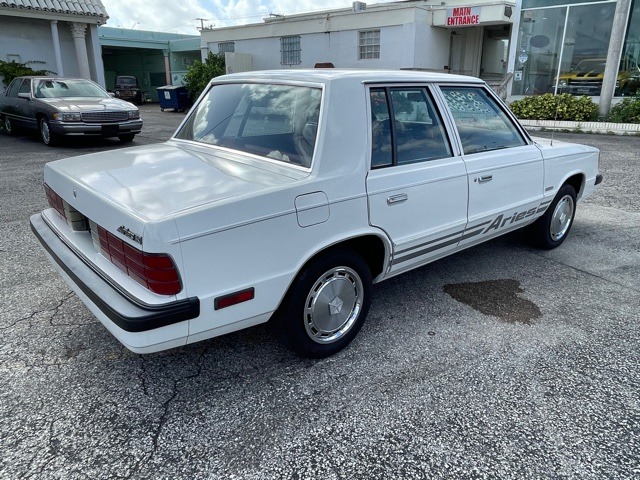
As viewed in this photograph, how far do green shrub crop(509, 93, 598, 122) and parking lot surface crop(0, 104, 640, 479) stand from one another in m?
12.1

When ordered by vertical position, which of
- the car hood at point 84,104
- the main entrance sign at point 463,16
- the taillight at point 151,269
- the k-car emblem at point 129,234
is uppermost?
the main entrance sign at point 463,16

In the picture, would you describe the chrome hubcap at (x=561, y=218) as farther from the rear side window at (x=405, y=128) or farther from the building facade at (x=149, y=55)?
the building facade at (x=149, y=55)

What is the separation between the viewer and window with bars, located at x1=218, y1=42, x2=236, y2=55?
25922mm

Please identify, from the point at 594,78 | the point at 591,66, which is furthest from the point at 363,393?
the point at 591,66

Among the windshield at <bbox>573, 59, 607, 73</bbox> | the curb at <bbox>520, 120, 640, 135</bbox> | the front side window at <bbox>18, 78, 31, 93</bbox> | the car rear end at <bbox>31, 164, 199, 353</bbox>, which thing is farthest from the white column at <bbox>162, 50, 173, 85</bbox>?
the car rear end at <bbox>31, 164, 199, 353</bbox>

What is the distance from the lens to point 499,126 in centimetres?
416

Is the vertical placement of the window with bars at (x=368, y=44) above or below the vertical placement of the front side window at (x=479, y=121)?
above

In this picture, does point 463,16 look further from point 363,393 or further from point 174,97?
point 363,393

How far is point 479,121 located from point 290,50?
21.6 metres

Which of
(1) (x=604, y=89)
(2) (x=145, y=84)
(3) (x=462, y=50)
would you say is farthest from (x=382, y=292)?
(2) (x=145, y=84)

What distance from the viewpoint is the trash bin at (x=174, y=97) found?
2323 cm

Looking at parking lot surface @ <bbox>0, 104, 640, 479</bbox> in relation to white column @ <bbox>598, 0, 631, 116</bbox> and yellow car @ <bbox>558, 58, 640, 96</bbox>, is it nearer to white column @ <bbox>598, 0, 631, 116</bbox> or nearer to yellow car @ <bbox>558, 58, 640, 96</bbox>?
white column @ <bbox>598, 0, 631, 116</bbox>

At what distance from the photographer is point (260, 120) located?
3.32 m

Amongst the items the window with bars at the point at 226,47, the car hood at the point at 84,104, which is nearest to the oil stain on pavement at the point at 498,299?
the car hood at the point at 84,104
